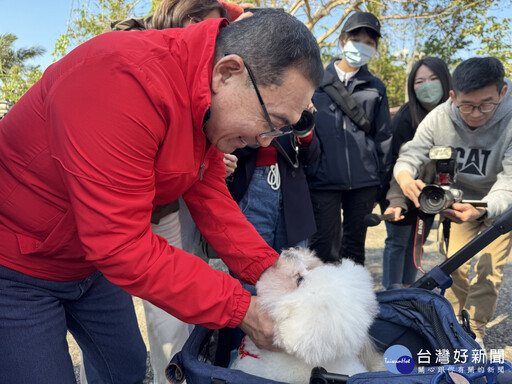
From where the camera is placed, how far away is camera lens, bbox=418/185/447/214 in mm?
1966

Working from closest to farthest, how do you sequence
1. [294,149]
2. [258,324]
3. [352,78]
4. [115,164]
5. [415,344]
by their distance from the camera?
[115,164] < [258,324] < [415,344] < [294,149] < [352,78]

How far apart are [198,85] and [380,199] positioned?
2452 millimetres

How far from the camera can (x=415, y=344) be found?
1.46 metres

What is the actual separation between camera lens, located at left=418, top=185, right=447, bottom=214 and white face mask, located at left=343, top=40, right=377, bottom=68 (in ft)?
4.36

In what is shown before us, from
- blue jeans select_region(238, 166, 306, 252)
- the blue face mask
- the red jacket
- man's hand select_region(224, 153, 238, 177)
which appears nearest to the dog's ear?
the red jacket

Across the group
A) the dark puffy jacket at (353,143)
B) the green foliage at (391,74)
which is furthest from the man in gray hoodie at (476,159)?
the green foliage at (391,74)

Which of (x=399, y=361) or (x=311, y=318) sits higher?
(x=311, y=318)

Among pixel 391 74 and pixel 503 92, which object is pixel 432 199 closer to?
pixel 503 92

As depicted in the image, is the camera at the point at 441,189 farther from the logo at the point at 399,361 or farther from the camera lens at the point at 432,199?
the logo at the point at 399,361

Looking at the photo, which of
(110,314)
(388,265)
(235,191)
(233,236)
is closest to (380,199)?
(388,265)

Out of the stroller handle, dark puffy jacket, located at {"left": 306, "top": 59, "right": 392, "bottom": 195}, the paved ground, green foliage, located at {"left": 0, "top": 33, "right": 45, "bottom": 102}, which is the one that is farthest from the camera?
green foliage, located at {"left": 0, "top": 33, "right": 45, "bottom": 102}

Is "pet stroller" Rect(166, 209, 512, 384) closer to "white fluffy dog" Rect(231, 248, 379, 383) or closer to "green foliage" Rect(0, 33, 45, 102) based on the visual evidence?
"white fluffy dog" Rect(231, 248, 379, 383)

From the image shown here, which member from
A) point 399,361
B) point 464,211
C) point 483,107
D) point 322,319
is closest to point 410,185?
point 464,211

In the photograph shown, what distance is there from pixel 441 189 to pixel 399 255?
3.93 ft
